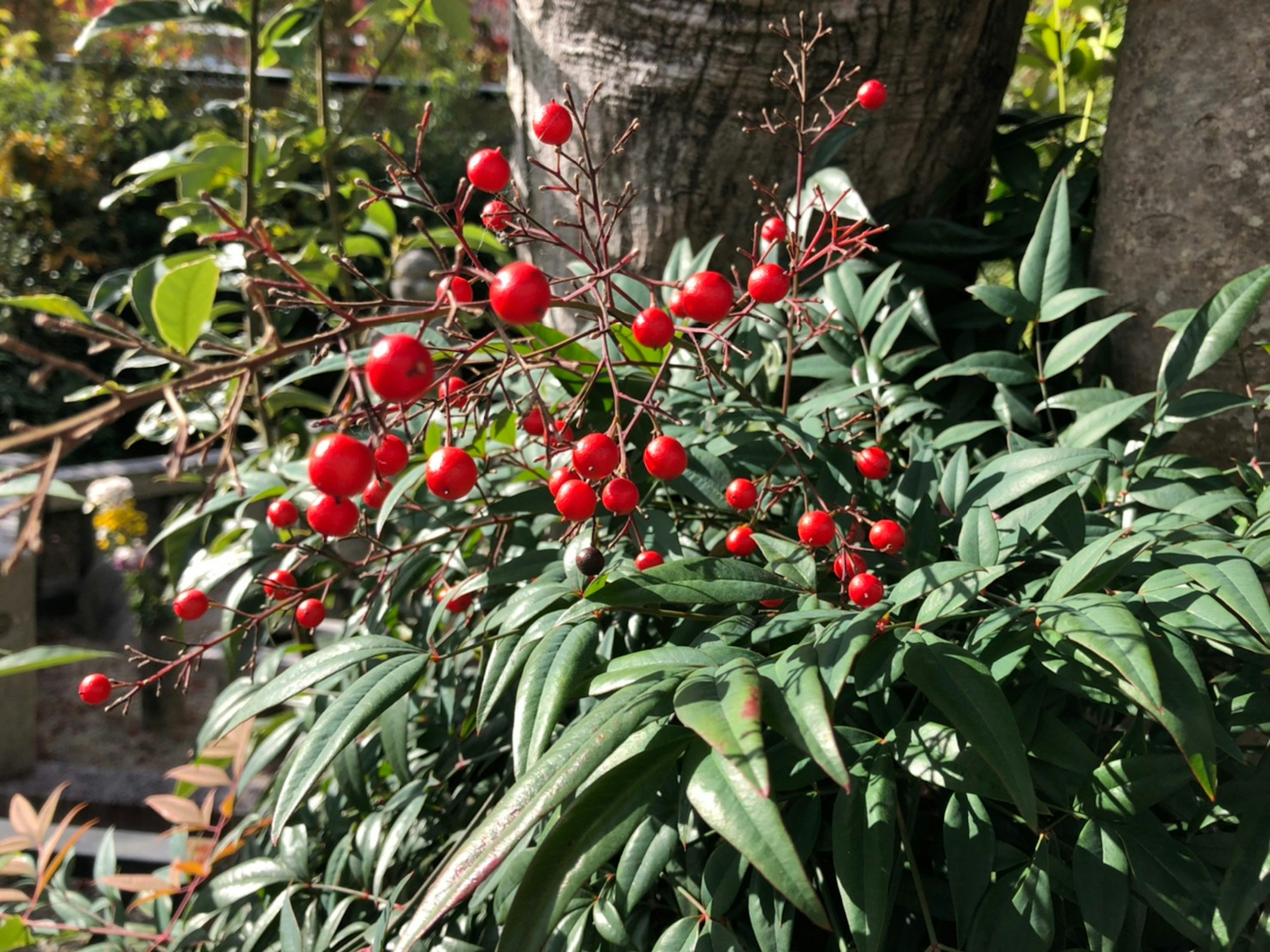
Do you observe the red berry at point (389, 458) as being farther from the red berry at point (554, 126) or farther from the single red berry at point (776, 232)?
the single red berry at point (776, 232)

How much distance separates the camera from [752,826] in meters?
0.47

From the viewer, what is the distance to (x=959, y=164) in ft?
4.02

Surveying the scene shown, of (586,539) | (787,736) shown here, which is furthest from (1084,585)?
(586,539)

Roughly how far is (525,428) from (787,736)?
40 centimetres

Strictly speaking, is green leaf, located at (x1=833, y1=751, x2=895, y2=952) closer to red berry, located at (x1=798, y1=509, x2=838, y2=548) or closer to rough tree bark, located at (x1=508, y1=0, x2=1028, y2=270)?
red berry, located at (x1=798, y1=509, x2=838, y2=548)

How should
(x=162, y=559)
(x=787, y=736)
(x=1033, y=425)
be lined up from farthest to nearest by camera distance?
(x=162, y=559)
(x=1033, y=425)
(x=787, y=736)

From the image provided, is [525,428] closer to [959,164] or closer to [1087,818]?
[1087,818]

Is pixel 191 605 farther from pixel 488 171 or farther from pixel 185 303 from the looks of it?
pixel 488 171

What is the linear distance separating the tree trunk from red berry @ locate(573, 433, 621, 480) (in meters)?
0.67

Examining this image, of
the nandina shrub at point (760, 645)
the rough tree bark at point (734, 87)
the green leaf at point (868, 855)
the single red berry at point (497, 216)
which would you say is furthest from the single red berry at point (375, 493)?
the rough tree bark at point (734, 87)

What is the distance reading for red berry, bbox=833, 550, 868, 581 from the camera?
0.73 meters

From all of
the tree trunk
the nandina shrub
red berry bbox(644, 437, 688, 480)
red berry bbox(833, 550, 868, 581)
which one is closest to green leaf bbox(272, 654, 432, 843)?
the nandina shrub

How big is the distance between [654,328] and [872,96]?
1.44ft

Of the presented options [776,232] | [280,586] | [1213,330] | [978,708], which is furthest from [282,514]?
[1213,330]
